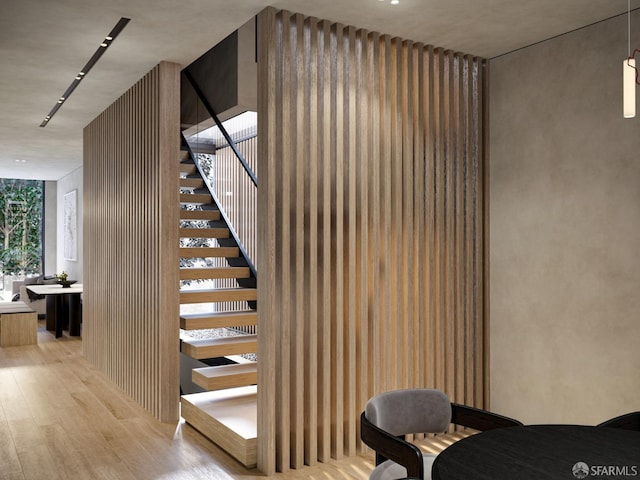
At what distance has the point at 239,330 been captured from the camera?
22.8 feet

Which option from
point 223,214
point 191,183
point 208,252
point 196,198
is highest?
point 191,183

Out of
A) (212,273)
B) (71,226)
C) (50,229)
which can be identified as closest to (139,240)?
(212,273)

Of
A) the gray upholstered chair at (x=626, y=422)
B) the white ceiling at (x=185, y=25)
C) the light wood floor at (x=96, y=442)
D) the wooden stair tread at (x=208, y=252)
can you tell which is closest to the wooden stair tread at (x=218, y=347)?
the light wood floor at (x=96, y=442)

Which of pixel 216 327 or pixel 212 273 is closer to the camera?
pixel 216 327

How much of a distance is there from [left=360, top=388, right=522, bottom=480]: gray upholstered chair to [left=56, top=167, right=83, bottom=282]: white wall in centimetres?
991

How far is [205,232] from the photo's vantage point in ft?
20.4

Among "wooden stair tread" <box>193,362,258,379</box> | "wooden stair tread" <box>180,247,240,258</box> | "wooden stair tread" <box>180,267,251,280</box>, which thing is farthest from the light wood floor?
"wooden stair tread" <box>180,247,240,258</box>

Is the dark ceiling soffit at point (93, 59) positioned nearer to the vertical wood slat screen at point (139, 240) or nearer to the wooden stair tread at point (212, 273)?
the vertical wood slat screen at point (139, 240)

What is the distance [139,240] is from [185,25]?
7.02 feet

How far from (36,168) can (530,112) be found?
33.3 feet

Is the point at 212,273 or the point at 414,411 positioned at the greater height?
the point at 212,273

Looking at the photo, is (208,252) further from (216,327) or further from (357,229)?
(357,229)

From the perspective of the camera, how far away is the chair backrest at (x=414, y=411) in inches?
107

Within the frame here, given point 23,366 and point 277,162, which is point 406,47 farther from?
point 23,366
